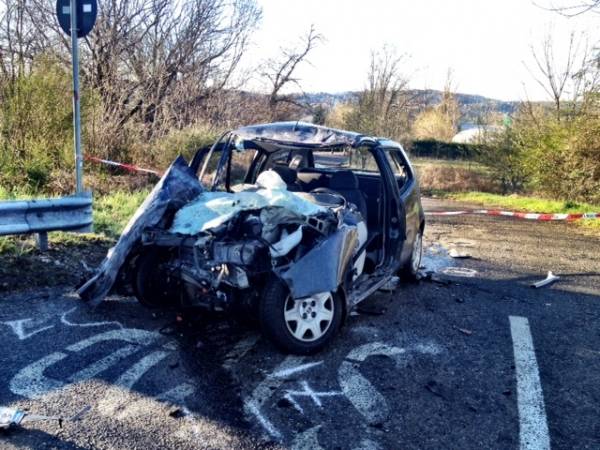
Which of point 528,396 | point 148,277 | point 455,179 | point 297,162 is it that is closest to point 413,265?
point 297,162

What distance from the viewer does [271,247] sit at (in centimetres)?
403

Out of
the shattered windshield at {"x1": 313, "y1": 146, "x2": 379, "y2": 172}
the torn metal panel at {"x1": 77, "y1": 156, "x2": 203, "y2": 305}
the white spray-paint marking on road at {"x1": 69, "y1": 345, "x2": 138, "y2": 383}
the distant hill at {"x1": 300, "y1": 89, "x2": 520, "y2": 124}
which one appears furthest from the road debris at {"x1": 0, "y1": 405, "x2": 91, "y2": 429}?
the distant hill at {"x1": 300, "y1": 89, "x2": 520, "y2": 124}

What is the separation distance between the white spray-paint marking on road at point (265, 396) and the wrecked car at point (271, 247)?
0.14m

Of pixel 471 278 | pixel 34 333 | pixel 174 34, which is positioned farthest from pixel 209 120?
pixel 34 333

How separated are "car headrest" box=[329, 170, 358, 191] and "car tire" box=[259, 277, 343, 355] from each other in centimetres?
154

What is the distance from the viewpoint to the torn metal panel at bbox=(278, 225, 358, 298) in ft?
12.8

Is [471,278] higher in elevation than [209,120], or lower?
lower

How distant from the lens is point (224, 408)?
10.7 feet

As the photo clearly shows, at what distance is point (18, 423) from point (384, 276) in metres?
3.38

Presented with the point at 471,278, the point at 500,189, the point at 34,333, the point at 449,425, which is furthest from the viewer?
the point at 500,189

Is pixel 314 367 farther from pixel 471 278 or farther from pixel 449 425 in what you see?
pixel 471 278

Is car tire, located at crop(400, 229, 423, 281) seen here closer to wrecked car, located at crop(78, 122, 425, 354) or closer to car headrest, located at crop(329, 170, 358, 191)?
wrecked car, located at crop(78, 122, 425, 354)

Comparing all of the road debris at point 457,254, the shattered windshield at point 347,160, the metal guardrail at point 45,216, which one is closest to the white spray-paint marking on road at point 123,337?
the metal guardrail at point 45,216

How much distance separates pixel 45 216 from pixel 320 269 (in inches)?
128
